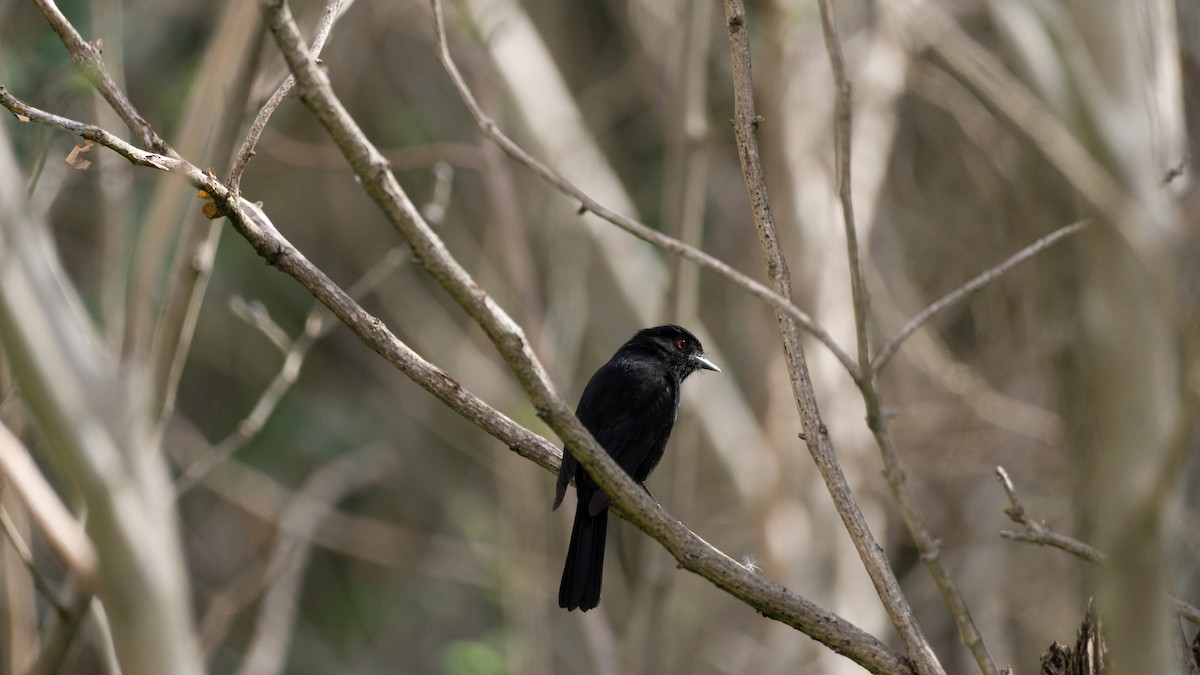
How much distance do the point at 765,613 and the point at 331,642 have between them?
8674 millimetres

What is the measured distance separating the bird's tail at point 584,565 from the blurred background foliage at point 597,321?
4.71ft

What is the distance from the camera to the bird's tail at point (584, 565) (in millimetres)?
3814

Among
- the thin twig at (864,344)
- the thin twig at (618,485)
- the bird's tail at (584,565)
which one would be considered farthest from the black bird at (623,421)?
the thin twig at (864,344)

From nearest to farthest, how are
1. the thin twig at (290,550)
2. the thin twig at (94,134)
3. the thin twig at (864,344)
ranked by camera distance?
the thin twig at (864,344)
the thin twig at (94,134)
the thin twig at (290,550)

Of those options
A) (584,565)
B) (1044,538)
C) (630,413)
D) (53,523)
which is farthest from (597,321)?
(53,523)

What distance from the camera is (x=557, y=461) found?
3246mm

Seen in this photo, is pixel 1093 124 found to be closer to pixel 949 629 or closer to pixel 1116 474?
pixel 1116 474

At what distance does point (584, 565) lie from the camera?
3.84 metres

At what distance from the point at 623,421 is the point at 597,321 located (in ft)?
15.4

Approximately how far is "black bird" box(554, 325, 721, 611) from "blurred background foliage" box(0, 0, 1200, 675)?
102cm

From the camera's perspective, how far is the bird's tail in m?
3.81

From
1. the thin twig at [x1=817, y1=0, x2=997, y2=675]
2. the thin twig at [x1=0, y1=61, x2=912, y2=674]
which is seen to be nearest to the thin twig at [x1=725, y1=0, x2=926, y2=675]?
the thin twig at [x1=0, y1=61, x2=912, y2=674]

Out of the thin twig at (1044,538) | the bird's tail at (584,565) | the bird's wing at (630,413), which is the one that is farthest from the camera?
the bird's wing at (630,413)

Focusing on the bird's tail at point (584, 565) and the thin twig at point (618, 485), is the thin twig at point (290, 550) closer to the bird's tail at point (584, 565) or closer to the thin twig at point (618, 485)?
the bird's tail at point (584, 565)
